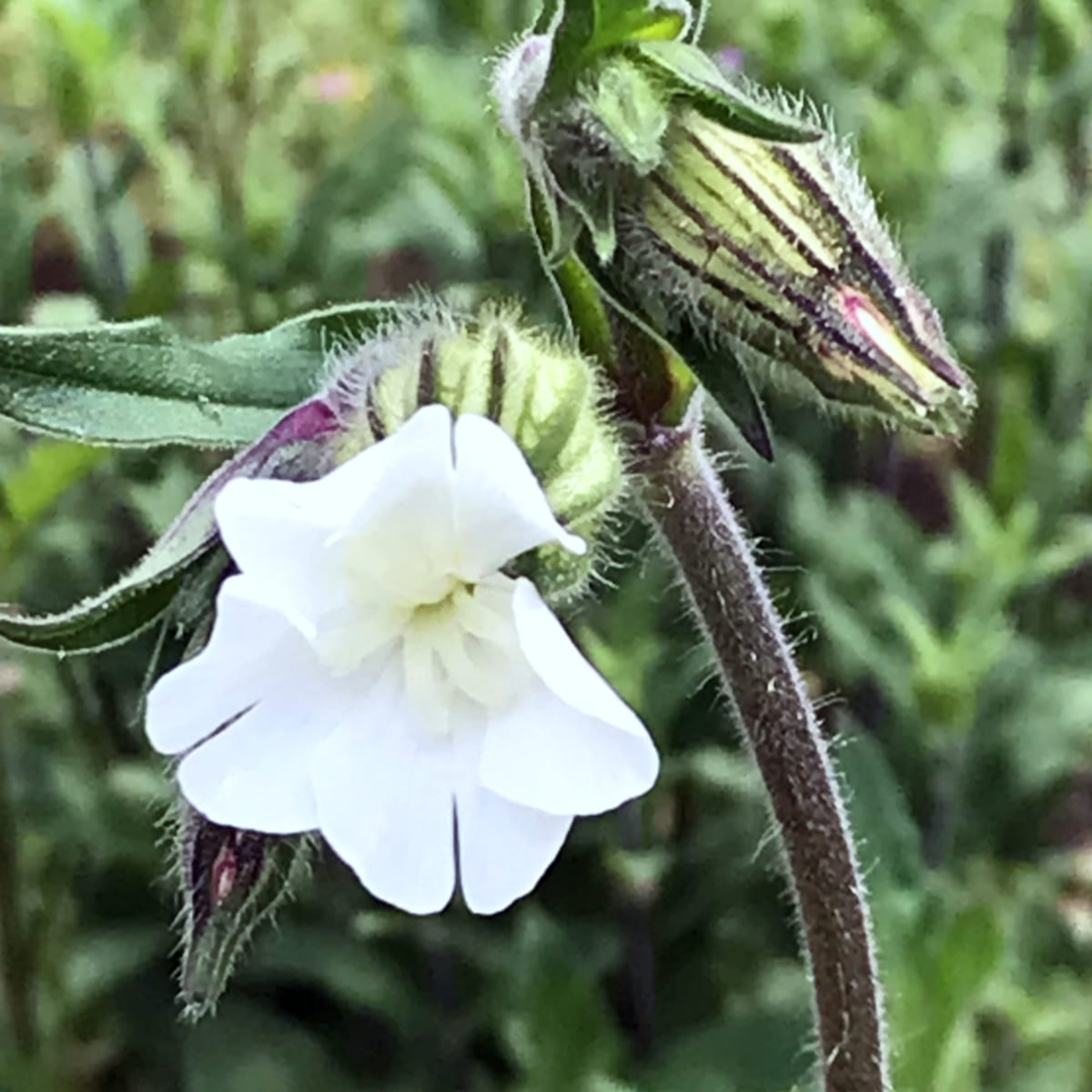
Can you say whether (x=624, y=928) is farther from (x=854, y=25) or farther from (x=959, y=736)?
(x=854, y=25)

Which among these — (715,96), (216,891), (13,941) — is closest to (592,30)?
(715,96)

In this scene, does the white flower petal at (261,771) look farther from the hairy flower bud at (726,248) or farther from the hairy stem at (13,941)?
the hairy stem at (13,941)

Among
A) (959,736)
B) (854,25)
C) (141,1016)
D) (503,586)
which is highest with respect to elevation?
(503,586)

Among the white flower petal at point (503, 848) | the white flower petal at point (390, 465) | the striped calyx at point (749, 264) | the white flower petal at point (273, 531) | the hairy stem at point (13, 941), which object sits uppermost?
the striped calyx at point (749, 264)

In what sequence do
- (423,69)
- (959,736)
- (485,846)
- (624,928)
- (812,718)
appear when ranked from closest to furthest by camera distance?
(485,846)
(812,718)
(959,736)
(624,928)
(423,69)

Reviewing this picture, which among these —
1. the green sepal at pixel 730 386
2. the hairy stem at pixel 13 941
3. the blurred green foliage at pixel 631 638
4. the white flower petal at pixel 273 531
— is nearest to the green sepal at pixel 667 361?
the green sepal at pixel 730 386

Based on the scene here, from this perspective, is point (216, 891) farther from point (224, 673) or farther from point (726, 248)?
point (726, 248)

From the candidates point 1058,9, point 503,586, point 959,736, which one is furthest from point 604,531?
point 1058,9
